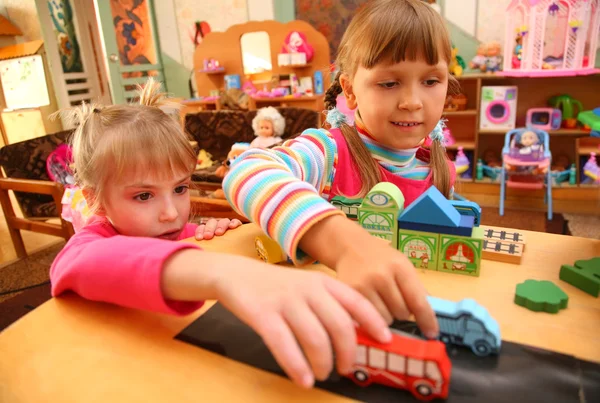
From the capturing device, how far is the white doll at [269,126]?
9.02ft

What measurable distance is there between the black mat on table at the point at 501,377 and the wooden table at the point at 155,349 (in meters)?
0.01

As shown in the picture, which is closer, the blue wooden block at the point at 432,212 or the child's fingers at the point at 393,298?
the child's fingers at the point at 393,298

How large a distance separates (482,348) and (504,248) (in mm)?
260

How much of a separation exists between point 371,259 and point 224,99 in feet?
10.7

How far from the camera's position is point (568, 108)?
2.82 m

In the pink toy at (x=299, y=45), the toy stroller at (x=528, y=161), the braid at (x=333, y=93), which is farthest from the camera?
the pink toy at (x=299, y=45)

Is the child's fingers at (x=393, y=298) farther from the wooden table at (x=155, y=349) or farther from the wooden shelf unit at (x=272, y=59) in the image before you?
the wooden shelf unit at (x=272, y=59)

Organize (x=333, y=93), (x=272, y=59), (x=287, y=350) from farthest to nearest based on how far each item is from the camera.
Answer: (x=272, y=59), (x=333, y=93), (x=287, y=350)

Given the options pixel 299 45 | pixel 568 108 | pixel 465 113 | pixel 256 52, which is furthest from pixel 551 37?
pixel 256 52

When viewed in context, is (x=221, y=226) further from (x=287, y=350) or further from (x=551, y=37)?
(x=551, y=37)

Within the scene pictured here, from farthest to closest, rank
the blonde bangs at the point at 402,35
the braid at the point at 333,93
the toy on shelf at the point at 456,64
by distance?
the toy on shelf at the point at 456,64 → the braid at the point at 333,93 → the blonde bangs at the point at 402,35

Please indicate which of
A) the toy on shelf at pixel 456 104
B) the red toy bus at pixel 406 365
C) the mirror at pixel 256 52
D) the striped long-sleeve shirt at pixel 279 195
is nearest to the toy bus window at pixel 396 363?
the red toy bus at pixel 406 365

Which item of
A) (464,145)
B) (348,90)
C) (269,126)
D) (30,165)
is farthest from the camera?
(464,145)

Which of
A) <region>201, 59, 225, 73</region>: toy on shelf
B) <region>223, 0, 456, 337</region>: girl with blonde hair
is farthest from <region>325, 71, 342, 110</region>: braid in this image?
<region>201, 59, 225, 73</region>: toy on shelf
